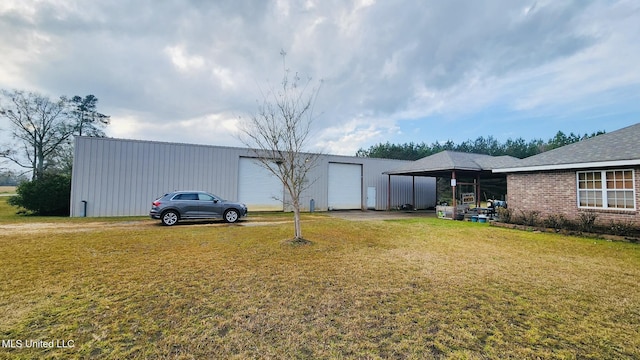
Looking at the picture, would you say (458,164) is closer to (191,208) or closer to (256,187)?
(256,187)

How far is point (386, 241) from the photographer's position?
7.59 metres

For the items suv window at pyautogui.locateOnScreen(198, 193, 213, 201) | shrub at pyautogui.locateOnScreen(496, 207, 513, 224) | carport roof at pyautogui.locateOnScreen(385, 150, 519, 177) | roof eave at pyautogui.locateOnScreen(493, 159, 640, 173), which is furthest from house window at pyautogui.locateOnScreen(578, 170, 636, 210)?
suv window at pyautogui.locateOnScreen(198, 193, 213, 201)

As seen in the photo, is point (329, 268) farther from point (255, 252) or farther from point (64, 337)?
point (64, 337)

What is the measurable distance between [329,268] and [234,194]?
41.2 feet

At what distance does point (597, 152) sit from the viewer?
9578mm

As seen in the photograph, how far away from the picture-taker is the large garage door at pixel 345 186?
19.2 m

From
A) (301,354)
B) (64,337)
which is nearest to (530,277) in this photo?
(301,354)

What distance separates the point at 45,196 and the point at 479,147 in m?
59.9

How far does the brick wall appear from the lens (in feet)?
28.5

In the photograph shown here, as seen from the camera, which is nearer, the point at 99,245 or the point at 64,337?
the point at 64,337

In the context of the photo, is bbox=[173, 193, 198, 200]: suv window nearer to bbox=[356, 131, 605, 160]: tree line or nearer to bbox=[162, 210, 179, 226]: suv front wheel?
bbox=[162, 210, 179, 226]: suv front wheel

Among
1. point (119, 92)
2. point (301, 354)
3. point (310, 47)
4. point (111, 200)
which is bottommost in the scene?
point (301, 354)

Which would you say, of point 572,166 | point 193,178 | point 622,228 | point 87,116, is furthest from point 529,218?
point 87,116

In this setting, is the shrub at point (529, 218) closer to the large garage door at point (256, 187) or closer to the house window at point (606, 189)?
the house window at point (606, 189)
